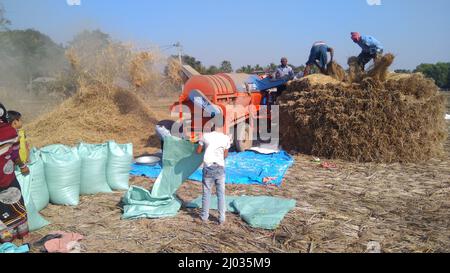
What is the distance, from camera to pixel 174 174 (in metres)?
5.37

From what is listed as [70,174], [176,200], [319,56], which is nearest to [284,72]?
[319,56]

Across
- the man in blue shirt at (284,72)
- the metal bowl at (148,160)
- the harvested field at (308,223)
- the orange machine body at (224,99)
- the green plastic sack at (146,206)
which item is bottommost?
the harvested field at (308,223)

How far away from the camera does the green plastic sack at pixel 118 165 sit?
5.90 m

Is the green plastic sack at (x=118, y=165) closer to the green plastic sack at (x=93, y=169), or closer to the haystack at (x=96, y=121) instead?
the green plastic sack at (x=93, y=169)

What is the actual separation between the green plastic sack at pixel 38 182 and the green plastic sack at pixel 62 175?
0.28 feet

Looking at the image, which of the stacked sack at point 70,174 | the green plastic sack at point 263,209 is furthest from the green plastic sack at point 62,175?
the green plastic sack at point 263,209

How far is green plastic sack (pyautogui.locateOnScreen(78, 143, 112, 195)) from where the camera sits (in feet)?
18.5

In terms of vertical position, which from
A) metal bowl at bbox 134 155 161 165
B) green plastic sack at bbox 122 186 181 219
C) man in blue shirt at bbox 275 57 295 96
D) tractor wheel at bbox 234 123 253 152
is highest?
man in blue shirt at bbox 275 57 295 96

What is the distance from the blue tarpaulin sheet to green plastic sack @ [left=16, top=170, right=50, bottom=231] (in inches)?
102

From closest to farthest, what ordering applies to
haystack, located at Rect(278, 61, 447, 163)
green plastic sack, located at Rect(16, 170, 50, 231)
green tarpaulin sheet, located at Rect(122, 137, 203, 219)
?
green plastic sack, located at Rect(16, 170, 50, 231) → green tarpaulin sheet, located at Rect(122, 137, 203, 219) → haystack, located at Rect(278, 61, 447, 163)

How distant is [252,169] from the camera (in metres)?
7.40

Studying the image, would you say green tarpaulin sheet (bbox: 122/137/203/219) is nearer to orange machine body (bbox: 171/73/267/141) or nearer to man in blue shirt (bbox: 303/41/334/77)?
orange machine body (bbox: 171/73/267/141)

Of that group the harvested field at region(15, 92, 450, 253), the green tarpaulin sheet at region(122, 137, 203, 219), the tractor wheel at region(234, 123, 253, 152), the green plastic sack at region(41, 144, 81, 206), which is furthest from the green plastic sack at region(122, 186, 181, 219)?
the tractor wheel at region(234, 123, 253, 152)
